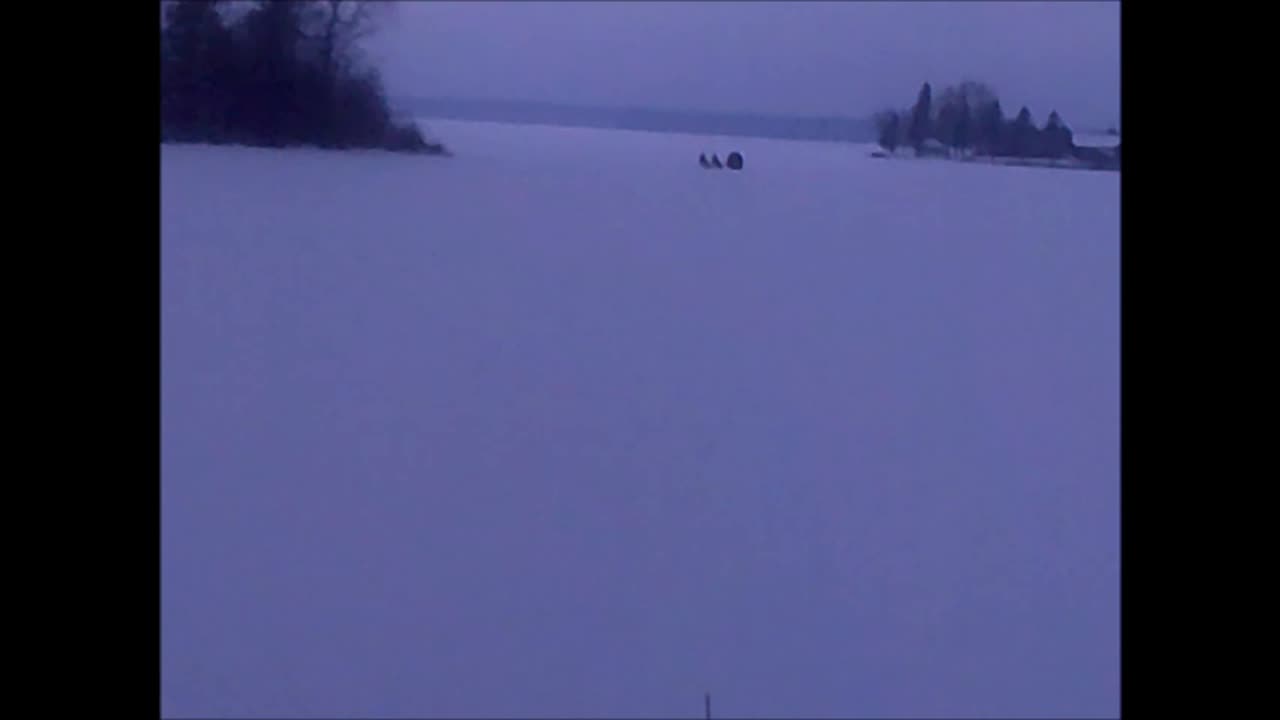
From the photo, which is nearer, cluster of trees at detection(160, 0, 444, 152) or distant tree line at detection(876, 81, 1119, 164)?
cluster of trees at detection(160, 0, 444, 152)

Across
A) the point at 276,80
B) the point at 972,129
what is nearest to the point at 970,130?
the point at 972,129

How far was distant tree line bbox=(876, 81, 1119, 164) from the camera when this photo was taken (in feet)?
8.86

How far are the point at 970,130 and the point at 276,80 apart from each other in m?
1.30

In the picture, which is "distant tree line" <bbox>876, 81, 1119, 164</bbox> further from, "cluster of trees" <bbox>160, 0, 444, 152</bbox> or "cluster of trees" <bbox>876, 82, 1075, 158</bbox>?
"cluster of trees" <bbox>160, 0, 444, 152</bbox>

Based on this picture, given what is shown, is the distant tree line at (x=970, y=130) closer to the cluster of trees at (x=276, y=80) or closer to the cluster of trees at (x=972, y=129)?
the cluster of trees at (x=972, y=129)

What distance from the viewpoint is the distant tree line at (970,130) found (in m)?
2.70

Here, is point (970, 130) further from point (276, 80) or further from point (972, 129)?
point (276, 80)

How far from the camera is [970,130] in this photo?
2.72 m

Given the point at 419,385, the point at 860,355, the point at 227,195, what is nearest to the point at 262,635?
the point at 419,385

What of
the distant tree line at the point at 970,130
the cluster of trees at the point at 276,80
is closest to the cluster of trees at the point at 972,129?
the distant tree line at the point at 970,130

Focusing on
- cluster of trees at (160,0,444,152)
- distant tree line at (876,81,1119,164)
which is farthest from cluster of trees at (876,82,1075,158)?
cluster of trees at (160,0,444,152)
